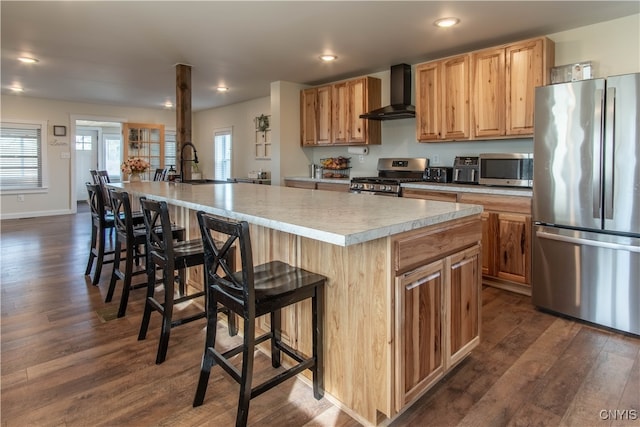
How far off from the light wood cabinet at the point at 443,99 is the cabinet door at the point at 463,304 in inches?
91.2

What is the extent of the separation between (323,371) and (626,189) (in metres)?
2.30

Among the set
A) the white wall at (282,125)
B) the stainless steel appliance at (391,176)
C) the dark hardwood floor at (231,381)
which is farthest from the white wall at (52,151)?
the stainless steel appliance at (391,176)

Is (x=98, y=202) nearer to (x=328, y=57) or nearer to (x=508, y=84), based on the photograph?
(x=328, y=57)

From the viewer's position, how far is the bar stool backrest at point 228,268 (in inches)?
60.6

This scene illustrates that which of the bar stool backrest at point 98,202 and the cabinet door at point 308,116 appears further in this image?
the cabinet door at point 308,116

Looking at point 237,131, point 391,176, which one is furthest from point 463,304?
point 237,131

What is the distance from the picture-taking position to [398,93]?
15.8 ft

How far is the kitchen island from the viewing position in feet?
5.30

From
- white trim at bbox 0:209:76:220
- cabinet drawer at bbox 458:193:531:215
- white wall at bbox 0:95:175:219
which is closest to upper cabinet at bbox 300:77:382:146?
cabinet drawer at bbox 458:193:531:215

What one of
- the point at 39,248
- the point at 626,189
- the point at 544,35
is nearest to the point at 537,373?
the point at 626,189

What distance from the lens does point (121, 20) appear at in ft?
11.4

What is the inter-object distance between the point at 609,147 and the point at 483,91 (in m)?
1.47

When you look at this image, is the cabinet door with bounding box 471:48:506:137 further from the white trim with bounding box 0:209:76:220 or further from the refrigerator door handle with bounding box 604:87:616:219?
the white trim with bounding box 0:209:76:220

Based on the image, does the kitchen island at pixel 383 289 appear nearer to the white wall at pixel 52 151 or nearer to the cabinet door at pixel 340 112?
the cabinet door at pixel 340 112
